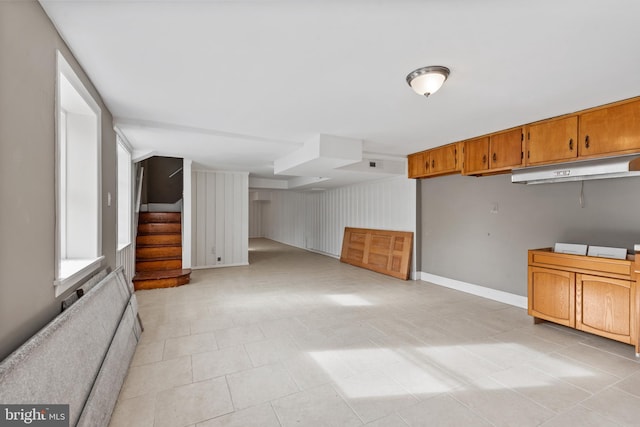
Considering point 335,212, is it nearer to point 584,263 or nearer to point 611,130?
point 584,263

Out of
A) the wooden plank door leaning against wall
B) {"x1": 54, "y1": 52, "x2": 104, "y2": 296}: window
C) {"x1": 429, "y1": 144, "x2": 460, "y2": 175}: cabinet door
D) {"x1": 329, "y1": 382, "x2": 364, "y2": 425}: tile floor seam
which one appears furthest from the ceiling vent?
{"x1": 329, "y1": 382, "x2": 364, "y2": 425}: tile floor seam

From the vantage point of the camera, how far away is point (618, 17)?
165 centimetres

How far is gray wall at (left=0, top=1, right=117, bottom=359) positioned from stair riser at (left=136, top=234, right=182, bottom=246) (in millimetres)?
4379

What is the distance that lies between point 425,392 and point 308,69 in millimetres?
2635

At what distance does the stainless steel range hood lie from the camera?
9.25 feet

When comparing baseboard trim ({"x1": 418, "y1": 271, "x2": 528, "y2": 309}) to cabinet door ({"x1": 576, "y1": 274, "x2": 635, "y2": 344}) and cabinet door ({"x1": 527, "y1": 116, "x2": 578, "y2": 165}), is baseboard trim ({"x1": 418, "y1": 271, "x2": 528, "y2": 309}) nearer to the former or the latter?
cabinet door ({"x1": 576, "y1": 274, "x2": 635, "y2": 344})

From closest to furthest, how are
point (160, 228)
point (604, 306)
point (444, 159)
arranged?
point (604, 306) → point (444, 159) → point (160, 228)

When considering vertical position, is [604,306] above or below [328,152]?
below

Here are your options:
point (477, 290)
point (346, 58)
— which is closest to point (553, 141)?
point (477, 290)

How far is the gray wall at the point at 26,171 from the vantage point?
4.28 ft

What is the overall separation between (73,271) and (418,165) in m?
5.19

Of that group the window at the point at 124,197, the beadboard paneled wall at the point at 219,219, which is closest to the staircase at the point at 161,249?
the beadboard paneled wall at the point at 219,219

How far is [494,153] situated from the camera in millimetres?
4062

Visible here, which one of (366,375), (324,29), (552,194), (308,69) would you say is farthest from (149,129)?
(552,194)
